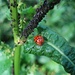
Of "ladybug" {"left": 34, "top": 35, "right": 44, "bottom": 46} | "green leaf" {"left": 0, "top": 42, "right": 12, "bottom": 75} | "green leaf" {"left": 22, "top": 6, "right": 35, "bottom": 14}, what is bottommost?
"green leaf" {"left": 0, "top": 42, "right": 12, "bottom": 75}

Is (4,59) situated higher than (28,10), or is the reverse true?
(28,10)

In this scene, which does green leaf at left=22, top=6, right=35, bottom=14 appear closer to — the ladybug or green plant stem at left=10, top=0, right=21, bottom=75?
green plant stem at left=10, top=0, right=21, bottom=75

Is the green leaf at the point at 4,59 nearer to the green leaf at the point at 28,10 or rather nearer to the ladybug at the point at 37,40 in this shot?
the ladybug at the point at 37,40

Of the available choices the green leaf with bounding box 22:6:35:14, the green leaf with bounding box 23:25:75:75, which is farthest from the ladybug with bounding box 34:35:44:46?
the green leaf with bounding box 22:6:35:14

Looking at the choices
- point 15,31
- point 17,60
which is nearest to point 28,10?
point 15,31

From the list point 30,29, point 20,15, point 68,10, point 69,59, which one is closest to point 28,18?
point 20,15

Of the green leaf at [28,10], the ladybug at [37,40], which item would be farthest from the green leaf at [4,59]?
the green leaf at [28,10]

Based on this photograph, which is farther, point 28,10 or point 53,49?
point 53,49

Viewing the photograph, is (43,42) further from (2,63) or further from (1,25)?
(1,25)

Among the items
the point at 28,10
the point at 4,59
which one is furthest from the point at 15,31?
the point at 4,59

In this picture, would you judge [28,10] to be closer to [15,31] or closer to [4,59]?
[15,31]
